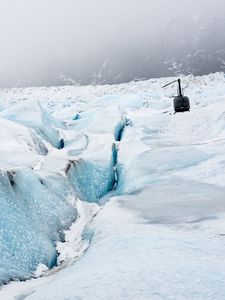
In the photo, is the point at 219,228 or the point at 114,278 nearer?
the point at 114,278

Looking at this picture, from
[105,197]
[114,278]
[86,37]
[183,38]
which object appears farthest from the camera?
[86,37]

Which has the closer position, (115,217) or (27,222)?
(27,222)

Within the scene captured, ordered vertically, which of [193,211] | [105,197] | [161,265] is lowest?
[105,197]

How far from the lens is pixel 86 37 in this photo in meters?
63.1

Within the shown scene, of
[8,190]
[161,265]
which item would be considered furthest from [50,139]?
[161,265]

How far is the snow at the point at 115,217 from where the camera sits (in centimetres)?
299

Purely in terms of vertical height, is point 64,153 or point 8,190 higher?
point 8,190

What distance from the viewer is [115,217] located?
4.93m

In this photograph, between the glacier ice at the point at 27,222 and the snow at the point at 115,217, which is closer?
the snow at the point at 115,217

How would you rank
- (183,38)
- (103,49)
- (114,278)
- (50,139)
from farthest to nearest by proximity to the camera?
(103,49) → (183,38) → (50,139) → (114,278)

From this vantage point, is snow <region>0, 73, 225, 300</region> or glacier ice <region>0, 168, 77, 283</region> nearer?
snow <region>0, 73, 225, 300</region>

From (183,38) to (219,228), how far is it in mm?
53509

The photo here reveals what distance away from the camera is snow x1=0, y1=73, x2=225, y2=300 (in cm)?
299

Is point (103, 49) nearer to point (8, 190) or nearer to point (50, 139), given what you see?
point (50, 139)
